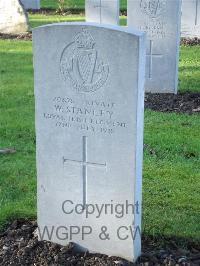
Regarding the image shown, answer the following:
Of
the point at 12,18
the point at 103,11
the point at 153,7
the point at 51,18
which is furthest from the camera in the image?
the point at 51,18

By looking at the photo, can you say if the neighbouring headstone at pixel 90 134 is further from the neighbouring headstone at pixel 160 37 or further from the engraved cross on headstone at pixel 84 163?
the neighbouring headstone at pixel 160 37

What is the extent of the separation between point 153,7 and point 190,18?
477 cm

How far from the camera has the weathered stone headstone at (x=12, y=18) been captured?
12.9m

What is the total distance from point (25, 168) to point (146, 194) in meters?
1.24

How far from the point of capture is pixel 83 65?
3.64 meters

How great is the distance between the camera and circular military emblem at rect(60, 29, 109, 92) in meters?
3.56

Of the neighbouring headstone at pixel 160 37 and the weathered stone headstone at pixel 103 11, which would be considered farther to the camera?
the weathered stone headstone at pixel 103 11

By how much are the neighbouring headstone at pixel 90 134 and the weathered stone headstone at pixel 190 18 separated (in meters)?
9.56

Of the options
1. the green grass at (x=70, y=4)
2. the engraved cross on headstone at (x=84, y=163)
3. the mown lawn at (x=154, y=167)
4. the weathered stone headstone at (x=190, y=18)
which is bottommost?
the mown lawn at (x=154, y=167)

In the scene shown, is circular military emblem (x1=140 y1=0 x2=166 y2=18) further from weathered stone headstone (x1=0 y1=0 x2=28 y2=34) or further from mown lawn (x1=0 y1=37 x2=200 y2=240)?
weathered stone headstone (x1=0 y1=0 x2=28 y2=34)

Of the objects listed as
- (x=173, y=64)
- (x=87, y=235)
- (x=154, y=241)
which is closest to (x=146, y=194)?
(x=154, y=241)

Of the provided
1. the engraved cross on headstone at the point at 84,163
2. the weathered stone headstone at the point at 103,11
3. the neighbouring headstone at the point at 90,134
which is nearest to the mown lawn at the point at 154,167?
the neighbouring headstone at the point at 90,134

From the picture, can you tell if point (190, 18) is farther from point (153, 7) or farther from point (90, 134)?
point (90, 134)

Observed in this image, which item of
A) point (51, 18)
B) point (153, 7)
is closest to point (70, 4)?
point (51, 18)
